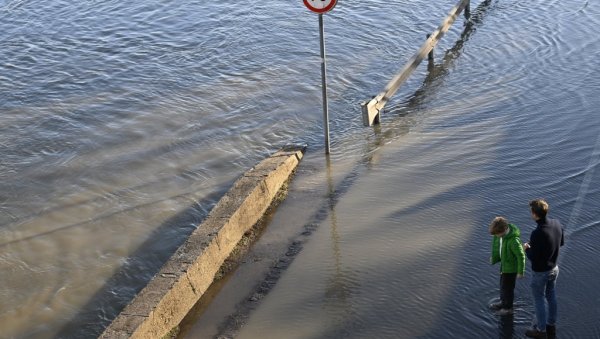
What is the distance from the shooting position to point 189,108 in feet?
44.8

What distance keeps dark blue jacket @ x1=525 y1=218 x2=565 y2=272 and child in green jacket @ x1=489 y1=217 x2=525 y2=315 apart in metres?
0.18

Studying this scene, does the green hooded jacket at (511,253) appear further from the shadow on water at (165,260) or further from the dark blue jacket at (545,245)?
the shadow on water at (165,260)

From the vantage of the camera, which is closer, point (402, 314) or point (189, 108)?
point (402, 314)

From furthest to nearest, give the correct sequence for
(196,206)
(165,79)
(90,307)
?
(165,79)
(196,206)
(90,307)

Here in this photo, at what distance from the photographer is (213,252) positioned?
8953 millimetres

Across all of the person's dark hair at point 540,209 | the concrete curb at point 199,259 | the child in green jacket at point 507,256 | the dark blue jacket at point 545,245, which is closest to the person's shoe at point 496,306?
the child in green jacket at point 507,256

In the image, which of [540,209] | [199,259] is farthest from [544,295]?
[199,259]

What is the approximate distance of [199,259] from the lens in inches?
340

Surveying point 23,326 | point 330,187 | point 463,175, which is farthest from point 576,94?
point 23,326

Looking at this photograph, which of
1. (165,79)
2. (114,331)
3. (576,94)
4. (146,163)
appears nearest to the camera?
(114,331)

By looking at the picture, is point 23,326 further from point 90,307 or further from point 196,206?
point 196,206

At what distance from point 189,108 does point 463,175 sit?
5103 mm

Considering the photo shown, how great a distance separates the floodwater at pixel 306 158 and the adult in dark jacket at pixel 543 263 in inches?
8.8

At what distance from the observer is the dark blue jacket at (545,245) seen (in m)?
7.25
